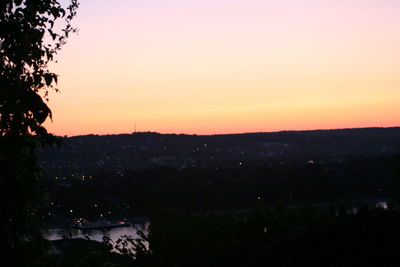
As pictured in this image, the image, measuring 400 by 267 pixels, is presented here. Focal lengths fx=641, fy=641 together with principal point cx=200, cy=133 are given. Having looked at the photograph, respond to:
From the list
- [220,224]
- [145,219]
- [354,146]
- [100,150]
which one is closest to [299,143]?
[354,146]

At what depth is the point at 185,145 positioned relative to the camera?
172375 mm

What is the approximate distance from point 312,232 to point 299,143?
564 ft

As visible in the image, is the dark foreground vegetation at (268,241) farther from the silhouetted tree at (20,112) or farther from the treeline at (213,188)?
the treeline at (213,188)

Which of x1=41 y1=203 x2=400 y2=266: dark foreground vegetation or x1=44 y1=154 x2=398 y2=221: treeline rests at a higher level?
x1=41 y1=203 x2=400 y2=266: dark foreground vegetation

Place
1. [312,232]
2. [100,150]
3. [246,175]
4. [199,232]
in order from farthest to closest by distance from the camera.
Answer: [100,150], [246,175], [199,232], [312,232]

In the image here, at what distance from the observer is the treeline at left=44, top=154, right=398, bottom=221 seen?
3575 inches

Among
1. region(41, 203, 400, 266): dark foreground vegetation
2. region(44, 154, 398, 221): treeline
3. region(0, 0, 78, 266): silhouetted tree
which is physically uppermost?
region(0, 0, 78, 266): silhouetted tree

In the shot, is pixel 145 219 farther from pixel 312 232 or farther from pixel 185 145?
pixel 185 145

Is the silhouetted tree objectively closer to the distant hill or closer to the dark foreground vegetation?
the dark foreground vegetation

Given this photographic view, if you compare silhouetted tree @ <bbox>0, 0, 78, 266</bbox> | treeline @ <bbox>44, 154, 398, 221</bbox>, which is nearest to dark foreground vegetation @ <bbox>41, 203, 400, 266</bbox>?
silhouetted tree @ <bbox>0, 0, 78, 266</bbox>

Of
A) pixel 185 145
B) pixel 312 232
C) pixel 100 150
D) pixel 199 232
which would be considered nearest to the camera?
pixel 312 232

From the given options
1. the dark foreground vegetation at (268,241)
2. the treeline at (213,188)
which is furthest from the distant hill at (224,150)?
the dark foreground vegetation at (268,241)

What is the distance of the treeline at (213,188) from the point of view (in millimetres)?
90812

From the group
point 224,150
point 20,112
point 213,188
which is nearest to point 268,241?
point 20,112
